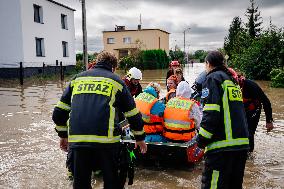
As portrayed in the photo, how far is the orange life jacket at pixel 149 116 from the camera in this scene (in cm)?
603

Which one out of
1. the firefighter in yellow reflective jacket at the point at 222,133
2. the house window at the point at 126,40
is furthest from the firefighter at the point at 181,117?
the house window at the point at 126,40

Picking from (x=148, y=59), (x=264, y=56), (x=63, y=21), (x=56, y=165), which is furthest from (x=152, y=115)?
(x=148, y=59)

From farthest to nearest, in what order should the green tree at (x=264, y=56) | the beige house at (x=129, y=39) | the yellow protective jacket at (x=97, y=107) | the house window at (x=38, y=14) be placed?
the beige house at (x=129, y=39)
the house window at (x=38, y=14)
the green tree at (x=264, y=56)
the yellow protective jacket at (x=97, y=107)

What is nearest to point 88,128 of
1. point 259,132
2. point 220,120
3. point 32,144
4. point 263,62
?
point 220,120

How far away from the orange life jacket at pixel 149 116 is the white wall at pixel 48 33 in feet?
76.6

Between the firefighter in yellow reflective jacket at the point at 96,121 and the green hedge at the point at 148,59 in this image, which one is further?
the green hedge at the point at 148,59

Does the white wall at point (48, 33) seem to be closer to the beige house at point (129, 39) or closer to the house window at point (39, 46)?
the house window at point (39, 46)

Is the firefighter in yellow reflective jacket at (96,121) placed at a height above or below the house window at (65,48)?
below

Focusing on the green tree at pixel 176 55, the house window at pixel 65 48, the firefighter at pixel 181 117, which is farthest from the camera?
the green tree at pixel 176 55

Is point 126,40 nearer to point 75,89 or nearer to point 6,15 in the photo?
point 6,15

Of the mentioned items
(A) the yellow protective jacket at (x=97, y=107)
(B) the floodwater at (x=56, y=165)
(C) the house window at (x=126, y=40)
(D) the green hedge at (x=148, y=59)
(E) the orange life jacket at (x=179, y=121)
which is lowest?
(B) the floodwater at (x=56, y=165)

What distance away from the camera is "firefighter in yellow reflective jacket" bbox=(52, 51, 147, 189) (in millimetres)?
3510

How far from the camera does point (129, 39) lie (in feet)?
188

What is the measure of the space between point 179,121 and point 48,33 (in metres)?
27.9
